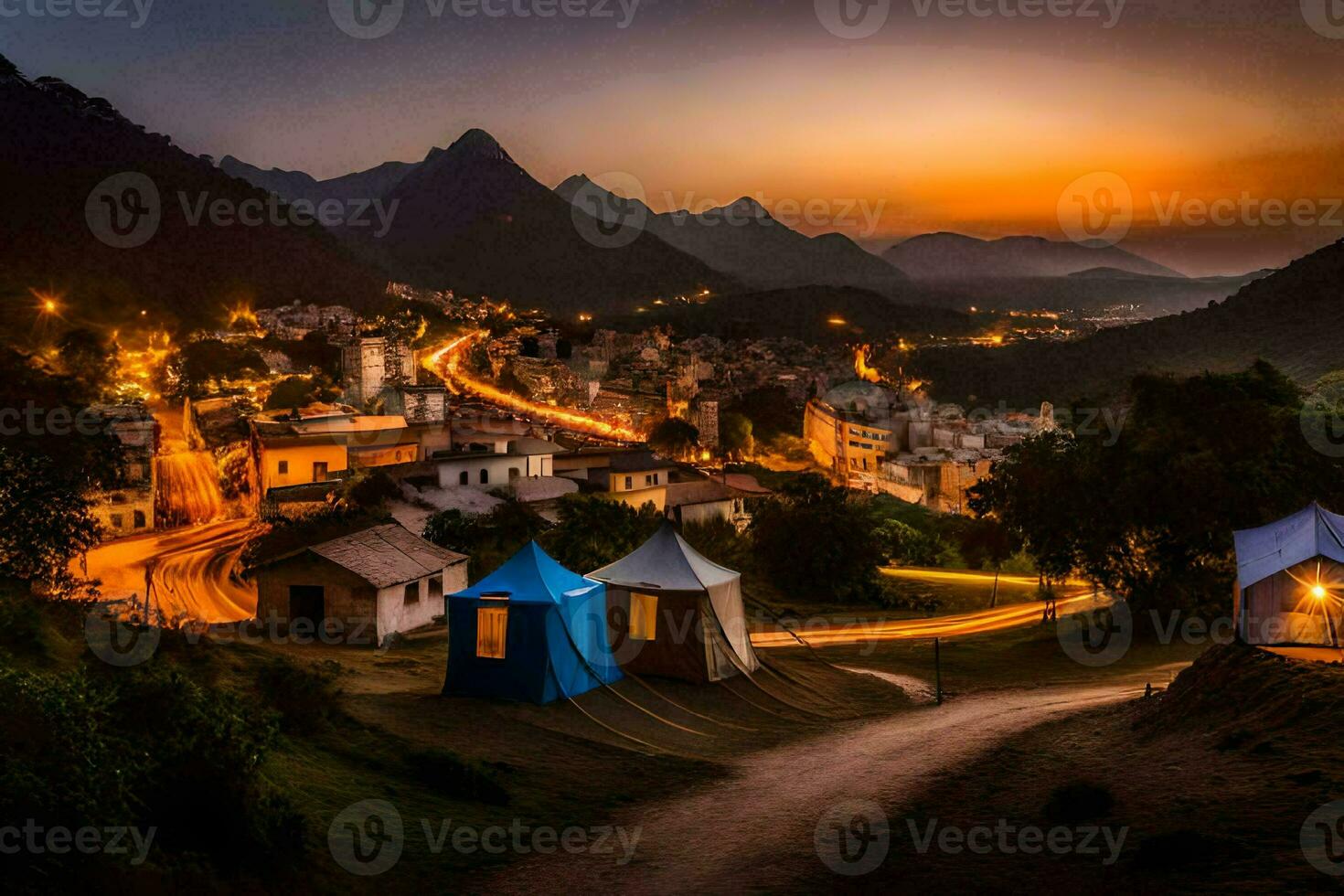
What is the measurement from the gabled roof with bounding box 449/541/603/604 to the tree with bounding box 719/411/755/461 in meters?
57.8

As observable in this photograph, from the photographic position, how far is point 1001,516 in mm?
26375

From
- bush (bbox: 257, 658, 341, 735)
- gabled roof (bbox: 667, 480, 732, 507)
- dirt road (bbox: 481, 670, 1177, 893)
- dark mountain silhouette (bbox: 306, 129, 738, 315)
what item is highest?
dark mountain silhouette (bbox: 306, 129, 738, 315)

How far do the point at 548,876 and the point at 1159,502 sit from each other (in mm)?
17665

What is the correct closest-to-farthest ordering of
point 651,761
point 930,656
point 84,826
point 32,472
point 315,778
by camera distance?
1. point 84,826
2. point 315,778
3. point 651,761
4. point 32,472
5. point 930,656

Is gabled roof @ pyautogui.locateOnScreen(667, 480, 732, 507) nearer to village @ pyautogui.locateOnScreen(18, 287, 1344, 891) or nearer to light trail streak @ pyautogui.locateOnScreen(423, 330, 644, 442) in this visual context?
village @ pyautogui.locateOnScreen(18, 287, 1344, 891)

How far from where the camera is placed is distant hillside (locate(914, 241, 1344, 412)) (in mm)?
72062

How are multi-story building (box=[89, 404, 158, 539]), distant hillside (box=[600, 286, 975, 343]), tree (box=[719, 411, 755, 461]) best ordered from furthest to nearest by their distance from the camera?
distant hillside (box=[600, 286, 975, 343]) → tree (box=[719, 411, 755, 461]) → multi-story building (box=[89, 404, 158, 539])

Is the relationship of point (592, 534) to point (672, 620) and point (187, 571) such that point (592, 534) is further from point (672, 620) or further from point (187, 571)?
point (187, 571)

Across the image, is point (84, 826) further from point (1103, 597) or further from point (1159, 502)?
point (1103, 597)

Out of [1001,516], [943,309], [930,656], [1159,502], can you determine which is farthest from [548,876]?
[943,309]

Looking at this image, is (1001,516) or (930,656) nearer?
(930,656)

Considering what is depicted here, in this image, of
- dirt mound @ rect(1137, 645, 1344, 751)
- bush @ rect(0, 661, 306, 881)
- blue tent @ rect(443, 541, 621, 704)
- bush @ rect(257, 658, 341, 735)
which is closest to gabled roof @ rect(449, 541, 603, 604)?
blue tent @ rect(443, 541, 621, 704)

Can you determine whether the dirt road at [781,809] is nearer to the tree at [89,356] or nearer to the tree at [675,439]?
the tree at [89,356]

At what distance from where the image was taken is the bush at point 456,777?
9.75 m
